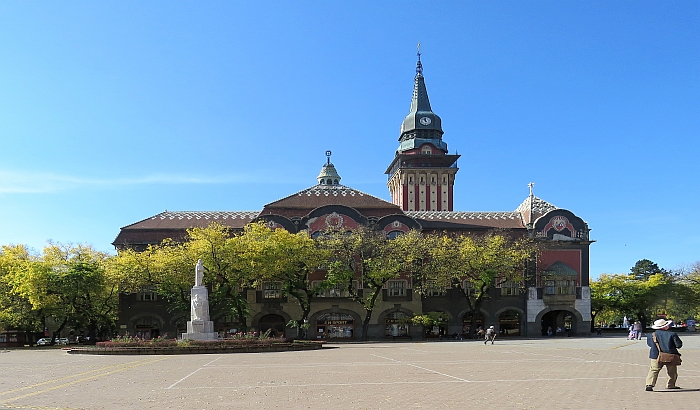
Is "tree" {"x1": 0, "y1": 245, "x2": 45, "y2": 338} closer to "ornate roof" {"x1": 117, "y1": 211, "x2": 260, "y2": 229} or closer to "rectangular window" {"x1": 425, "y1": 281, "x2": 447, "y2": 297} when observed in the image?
"ornate roof" {"x1": 117, "y1": 211, "x2": 260, "y2": 229}

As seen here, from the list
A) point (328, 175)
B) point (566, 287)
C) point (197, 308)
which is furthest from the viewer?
point (328, 175)

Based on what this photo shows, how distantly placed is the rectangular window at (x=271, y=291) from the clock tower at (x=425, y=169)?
112 ft

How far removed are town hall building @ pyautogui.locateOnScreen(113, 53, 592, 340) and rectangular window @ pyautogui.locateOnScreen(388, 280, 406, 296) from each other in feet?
0.30

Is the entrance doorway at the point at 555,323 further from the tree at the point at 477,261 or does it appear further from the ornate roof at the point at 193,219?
the ornate roof at the point at 193,219

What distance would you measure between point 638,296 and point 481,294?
2889 cm

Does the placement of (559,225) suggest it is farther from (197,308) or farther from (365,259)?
(197,308)

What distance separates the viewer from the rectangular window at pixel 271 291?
211 feet

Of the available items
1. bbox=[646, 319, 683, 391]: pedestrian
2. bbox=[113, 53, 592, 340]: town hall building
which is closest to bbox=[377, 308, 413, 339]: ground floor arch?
bbox=[113, 53, 592, 340]: town hall building

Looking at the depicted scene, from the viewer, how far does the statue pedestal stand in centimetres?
4178

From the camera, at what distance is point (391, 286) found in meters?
64.8

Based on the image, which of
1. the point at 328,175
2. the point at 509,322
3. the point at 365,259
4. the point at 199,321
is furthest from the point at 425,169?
the point at 199,321

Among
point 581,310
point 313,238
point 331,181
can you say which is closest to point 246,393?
point 313,238

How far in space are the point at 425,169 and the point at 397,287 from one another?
33572mm

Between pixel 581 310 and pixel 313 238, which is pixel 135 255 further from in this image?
pixel 581 310
